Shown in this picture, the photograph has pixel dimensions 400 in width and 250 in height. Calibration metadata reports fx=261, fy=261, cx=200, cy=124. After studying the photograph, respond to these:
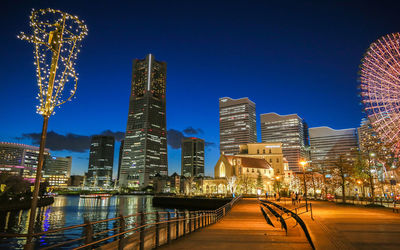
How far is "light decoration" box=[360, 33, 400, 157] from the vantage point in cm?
3300

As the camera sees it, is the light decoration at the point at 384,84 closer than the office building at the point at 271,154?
Yes

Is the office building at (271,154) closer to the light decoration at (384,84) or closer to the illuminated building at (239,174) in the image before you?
the illuminated building at (239,174)

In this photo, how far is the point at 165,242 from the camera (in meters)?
12.8

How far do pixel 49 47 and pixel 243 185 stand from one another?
98099 mm

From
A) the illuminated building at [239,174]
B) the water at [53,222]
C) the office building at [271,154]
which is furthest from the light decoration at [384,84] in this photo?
the office building at [271,154]

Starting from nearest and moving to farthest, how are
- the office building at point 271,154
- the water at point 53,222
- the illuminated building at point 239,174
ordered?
1. the water at point 53,222
2. the illuminated building at point 239,174
3. the office building at point 271,154

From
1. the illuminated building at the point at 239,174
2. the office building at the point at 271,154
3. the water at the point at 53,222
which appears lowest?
the water at the point at 53,222

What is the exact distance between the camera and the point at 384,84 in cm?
3444

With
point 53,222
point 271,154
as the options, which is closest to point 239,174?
point 271,154

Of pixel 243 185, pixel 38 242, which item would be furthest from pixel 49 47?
pixel 243 185

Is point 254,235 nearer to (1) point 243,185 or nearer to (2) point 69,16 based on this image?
(2) point 69,16

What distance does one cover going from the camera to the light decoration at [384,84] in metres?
33.0

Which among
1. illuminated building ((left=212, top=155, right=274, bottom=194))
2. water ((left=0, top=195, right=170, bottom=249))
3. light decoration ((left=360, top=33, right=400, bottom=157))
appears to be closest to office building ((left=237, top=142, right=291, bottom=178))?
illuminated building ((left=212, top=155, right=274, bottom=194))

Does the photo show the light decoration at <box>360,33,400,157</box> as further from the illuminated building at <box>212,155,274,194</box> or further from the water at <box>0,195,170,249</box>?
the illuminated building at <box>212,155,274,194</box>
